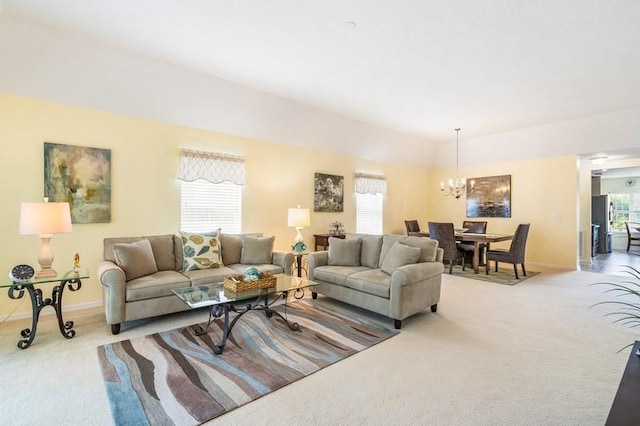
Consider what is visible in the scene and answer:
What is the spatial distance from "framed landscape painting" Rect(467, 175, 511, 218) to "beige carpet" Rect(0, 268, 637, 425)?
4257 mm

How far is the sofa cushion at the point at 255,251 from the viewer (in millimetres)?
4539

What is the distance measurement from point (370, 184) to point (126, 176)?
4.90 m

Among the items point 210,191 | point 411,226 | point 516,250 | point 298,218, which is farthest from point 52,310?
point 516,250

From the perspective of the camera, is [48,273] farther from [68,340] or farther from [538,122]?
[538,122]

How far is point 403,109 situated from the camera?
5.54 metres

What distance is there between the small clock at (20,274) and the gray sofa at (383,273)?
3.02 m

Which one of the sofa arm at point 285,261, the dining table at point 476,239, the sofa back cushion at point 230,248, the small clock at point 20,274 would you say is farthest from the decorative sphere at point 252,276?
the dining table at point 476,239

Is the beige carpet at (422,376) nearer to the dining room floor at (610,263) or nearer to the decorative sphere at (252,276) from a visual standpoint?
the decorative sphere at (252,276)

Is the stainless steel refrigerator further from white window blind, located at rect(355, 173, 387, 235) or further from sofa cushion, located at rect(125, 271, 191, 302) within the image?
Answer: sofa cushion, located at rect(125, 271, 191, 302)

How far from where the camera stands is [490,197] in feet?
25.6

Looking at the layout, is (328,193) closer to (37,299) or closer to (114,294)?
(114,294)

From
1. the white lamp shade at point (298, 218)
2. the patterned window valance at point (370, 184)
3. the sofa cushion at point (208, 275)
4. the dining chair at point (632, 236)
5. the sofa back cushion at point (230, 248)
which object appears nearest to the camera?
the sofa cushion at point (208, 275)

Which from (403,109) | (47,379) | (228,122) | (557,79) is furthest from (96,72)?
(557,79)

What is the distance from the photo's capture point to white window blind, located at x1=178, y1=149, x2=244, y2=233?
4668 mm
